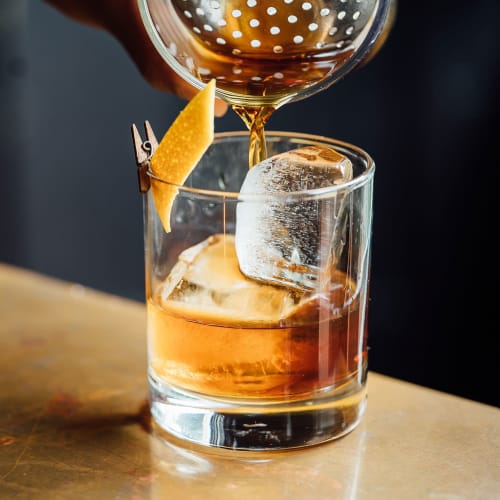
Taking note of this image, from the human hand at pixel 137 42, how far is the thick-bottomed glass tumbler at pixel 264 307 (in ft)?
0.59

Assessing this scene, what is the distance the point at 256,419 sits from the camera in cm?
78

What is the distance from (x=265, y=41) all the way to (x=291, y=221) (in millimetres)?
146

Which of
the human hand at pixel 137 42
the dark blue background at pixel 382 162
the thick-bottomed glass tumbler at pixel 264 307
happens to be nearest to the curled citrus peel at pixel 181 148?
the thick-bottomed glass tumbler at pixel 264 307

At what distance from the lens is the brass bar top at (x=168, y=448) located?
0.74m

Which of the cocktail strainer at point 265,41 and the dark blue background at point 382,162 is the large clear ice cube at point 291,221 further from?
the dark blue background at point 382,162

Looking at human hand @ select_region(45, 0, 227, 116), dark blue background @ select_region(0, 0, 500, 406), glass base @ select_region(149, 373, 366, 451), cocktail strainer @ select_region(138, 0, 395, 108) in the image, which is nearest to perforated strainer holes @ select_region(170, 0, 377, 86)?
cocktail strainer @ select_region(138, 0, 395, 108)

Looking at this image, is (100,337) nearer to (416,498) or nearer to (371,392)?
(371,392)

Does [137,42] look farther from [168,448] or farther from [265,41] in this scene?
[168,448]

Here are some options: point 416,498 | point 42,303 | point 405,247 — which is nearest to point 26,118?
point 405,247

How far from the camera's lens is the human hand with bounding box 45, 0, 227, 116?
99cm

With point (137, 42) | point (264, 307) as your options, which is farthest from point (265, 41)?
point (137, 42)

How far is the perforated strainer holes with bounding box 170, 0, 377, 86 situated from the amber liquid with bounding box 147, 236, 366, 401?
0.18 m

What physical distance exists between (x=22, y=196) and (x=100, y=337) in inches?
61.8

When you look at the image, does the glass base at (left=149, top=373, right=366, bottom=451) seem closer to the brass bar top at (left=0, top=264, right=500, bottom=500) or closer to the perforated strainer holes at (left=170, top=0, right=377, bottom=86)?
the brass bar top at (left=0, top=264, right=500, bottom=500)
